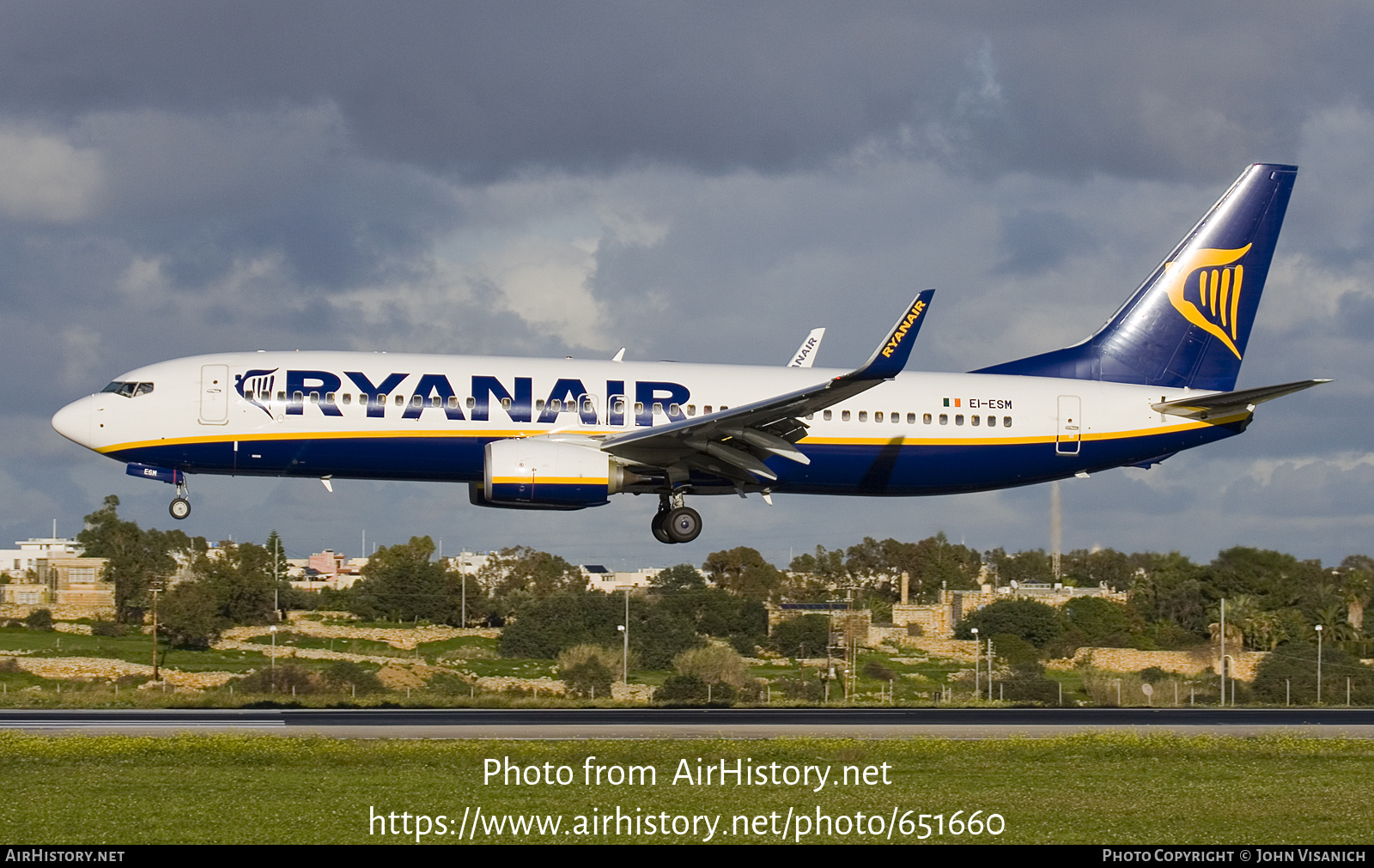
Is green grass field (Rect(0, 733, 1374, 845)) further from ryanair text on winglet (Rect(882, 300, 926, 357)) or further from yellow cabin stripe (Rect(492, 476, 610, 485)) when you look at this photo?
ryanair text on winglet (Rect(882, 300, 926, 357))

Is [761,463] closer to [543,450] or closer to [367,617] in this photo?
[543,450]

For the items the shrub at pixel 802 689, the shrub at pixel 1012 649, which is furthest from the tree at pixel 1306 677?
the shrub at pixel 802 689

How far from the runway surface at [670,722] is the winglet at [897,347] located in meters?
7.58

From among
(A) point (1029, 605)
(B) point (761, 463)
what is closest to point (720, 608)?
(A) point (1029, 605)

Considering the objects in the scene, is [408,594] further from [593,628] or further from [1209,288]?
[1209,288]

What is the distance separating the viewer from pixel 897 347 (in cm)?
3198

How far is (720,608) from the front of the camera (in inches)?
2943

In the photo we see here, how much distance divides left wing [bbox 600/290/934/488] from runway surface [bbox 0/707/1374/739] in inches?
240

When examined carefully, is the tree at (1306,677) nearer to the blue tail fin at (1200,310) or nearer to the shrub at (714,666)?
the blue tail fin at (1200,310)

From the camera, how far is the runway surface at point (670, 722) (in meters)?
29.8

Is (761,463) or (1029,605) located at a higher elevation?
(761,463)

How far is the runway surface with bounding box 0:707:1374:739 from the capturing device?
29.8 metres

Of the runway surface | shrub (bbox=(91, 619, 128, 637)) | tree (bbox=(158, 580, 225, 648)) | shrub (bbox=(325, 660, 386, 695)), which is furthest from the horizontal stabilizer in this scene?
shrub (bbox=(91, 619, 128, 637))
